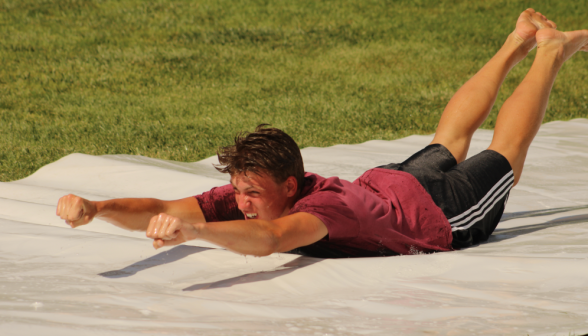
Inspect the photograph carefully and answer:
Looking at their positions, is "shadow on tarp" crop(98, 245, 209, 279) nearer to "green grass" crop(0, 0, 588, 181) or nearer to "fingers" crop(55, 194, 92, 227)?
"fingers" crop(55, 194, 92, 227)

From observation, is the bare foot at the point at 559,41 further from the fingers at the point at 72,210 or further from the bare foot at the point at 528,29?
the fingers at the point at 72,210

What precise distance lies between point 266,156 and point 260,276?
360 mm

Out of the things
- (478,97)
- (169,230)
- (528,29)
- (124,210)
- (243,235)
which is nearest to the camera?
(169,230)

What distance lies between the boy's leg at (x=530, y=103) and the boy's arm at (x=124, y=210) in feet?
4.31

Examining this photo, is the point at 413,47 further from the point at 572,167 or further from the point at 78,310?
the point at 78,310

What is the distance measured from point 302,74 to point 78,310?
5.96m

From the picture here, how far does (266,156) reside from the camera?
1.82 metres

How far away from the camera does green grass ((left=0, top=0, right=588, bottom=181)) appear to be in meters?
4.83

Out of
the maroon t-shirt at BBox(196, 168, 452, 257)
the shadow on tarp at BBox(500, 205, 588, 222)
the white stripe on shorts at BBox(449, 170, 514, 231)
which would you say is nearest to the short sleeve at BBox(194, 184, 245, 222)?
the maroon t-shirt at BBox(196, 168, 452, 257)

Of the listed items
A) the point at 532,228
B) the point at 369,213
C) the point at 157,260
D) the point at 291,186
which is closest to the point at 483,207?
the point at 532,228

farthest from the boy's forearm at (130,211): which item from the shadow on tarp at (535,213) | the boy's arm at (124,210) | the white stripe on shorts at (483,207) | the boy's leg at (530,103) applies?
the shadow on tarp at (535,213)

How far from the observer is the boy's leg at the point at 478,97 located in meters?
2.65

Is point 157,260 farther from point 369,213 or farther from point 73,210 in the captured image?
point 369,213

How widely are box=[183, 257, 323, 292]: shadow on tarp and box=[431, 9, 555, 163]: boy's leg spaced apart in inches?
42.1
